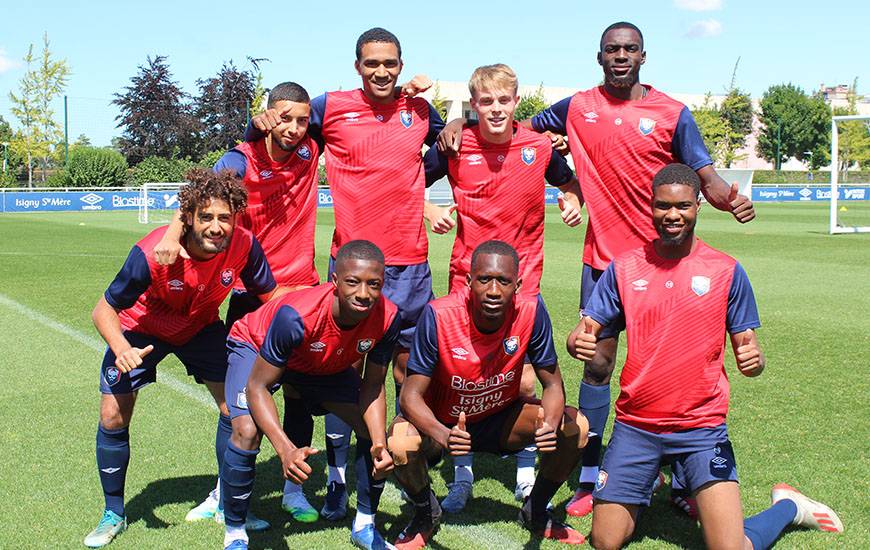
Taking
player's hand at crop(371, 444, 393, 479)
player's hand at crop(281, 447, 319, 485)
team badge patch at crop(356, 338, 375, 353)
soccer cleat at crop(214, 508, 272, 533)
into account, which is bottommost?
soccer cleat at crop(214, 508, 272, 533)

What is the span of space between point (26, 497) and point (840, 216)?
102ft

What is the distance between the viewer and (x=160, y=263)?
4.18 m

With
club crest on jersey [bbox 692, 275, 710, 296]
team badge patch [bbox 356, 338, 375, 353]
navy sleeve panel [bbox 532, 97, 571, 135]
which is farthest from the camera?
navy sleeve panel [bbox 532, 97, 571, 135]

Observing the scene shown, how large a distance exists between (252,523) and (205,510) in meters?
0.29

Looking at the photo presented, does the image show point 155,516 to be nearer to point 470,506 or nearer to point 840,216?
point 470,506

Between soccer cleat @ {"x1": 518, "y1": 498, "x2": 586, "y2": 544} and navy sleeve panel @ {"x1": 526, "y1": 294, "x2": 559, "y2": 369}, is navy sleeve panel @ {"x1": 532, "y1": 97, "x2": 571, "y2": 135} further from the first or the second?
soccer cleat @ {"x1": 518, "y1": 498, "x2": 586, "y2": 544}

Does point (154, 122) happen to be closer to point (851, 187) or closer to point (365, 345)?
point (851, 187)

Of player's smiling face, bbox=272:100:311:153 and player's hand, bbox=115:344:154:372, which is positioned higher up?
player's smiling face, bbox=272:100:311:153

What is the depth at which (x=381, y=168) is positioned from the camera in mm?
5047

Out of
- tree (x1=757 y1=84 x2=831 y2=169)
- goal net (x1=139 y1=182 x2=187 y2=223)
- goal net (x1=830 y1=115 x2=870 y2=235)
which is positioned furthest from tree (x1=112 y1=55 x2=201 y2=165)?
tree (x1=757 y1=84 x2=831 y2=169)

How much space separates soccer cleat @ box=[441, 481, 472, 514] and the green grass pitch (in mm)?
83

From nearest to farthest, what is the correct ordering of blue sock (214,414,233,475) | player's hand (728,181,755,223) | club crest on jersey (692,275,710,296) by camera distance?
club crest on jersey (692,275,710,296) → player's hand (728,181,755,223) → blue sock (214,414,233,475)

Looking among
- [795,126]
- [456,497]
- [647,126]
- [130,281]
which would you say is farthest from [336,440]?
[795,126]

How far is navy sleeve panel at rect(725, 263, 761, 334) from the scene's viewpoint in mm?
4031
